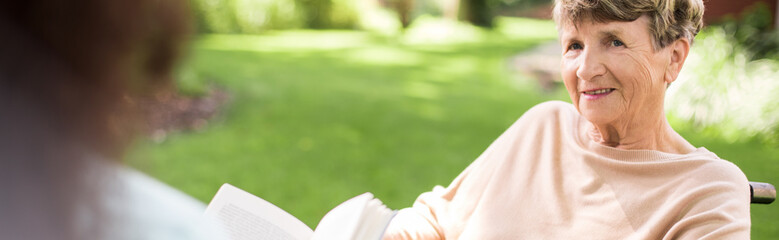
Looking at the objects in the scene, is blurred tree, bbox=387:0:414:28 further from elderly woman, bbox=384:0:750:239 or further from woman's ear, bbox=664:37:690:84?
woman's ear, bbox=664:37:690:84

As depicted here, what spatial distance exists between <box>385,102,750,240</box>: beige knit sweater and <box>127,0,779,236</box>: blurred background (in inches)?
27.9

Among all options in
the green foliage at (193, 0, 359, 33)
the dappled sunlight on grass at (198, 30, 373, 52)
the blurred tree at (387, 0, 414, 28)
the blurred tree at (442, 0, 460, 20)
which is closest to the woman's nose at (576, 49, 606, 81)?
the dappled sunlight on grass at (198, 30, 373, 52)

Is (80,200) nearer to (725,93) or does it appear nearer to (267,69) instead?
(725,93)

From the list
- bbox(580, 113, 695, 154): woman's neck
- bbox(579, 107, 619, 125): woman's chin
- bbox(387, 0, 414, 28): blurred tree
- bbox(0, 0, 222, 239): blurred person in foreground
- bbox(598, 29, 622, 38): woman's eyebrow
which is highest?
bbox(387, 0, 414, 28): blurred tree

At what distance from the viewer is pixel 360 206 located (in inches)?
49.9

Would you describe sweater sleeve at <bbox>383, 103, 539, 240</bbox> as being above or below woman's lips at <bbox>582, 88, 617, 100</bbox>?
below

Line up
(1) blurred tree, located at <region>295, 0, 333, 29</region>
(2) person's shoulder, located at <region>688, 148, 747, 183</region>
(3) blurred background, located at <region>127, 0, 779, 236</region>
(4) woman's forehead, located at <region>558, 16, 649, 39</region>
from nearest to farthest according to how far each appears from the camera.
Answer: (2) person's shoulder, located at <region>688, 148, 747, 183</region>
(4) woman's forehead, located at <region>558, 16, 649, 39</region>
(3) blurred background, located at <region>127, 0, 779, 236</region>
(1) blurred tree, located at <region>295, 0, 333, 29</region>

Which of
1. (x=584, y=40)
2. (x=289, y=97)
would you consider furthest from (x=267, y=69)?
(x=584, y=40)

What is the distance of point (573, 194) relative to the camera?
1.52m

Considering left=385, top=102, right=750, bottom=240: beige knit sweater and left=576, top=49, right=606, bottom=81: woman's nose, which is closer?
left=385, top=102, right=750, bottom=240: beige knit sweater

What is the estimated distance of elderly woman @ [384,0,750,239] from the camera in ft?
4.26

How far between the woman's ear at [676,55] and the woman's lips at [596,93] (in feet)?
0.41

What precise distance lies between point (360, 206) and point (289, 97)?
22.2ft

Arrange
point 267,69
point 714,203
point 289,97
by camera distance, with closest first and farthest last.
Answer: point 714,203
point 289,97
point 267,69
